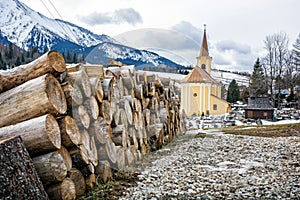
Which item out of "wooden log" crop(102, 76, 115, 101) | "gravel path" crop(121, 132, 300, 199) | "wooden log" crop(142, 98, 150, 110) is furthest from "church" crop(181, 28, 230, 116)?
"wooden log" crop(102, 76, 115, 101)

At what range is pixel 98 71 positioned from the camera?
14.1ft

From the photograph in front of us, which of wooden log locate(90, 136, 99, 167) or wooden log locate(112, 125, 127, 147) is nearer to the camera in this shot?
wooden log locate(90, 136, 99, 167)

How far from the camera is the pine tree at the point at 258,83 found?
42013 mm

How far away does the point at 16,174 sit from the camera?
7.88ft

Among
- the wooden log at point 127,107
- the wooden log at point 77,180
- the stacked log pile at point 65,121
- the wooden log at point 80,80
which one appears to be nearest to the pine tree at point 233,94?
the wooden log at point 127,107

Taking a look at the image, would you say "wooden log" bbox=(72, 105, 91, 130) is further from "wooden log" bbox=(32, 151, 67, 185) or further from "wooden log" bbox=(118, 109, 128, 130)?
"wooden log" bbox=(118, 109, 128, 130)

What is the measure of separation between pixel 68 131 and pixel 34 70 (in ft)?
2.61

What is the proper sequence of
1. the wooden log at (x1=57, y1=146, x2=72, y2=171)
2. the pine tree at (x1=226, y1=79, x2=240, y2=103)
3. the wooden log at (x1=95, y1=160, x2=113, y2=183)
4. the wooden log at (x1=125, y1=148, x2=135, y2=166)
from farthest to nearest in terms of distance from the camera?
1. the pine tree at (x1=226, y1=79, x2=240, y2=103)
2. the wooden log at (x1=125, y1=148, x2=135, y2=166)
3. the wooden log at (x1=95, y1=160, x2=113, y2=183)
4. the wooden log at (x1=57, y1=146, x2=72, y2=171)

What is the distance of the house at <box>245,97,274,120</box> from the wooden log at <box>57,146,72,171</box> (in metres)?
25.7

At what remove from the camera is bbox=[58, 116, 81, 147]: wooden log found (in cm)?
317

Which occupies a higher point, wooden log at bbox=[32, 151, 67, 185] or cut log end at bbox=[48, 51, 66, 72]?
cut log end at bbox=[48, 51, 66, 72]

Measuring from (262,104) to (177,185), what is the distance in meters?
25.2

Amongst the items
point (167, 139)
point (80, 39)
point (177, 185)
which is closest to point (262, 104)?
point (167, 139)

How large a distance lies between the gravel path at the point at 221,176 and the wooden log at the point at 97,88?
4.12 ft
